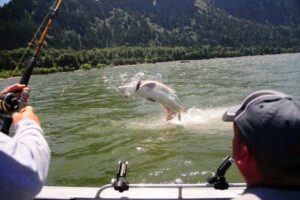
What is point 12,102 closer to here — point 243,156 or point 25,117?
point 25,117

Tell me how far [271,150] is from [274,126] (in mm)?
108

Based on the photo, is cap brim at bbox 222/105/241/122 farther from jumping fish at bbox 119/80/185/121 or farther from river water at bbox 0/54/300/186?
jumping fish at bbox 119/80/185/121

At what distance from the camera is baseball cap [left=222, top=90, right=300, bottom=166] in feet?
6.61

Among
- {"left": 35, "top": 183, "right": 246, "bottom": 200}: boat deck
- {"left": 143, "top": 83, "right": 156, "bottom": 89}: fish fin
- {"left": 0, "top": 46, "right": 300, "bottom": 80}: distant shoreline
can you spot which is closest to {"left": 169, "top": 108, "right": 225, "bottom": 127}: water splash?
{"left": 143, "top": 83, "right": 156, "bottom": 89}: fish fin

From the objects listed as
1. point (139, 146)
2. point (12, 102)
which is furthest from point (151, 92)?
point (12, 102)

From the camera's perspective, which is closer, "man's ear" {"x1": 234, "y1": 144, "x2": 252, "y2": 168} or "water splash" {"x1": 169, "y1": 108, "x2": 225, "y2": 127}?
"man's ear" {"x1": 234, "y1": 144, "x2": 252, "y2": 168}

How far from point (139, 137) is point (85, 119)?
594 cm

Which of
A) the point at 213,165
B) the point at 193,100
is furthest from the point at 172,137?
the point at 193,100

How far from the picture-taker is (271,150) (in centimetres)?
202

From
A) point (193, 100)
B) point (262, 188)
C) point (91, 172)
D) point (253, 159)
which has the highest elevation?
point (253, 159)

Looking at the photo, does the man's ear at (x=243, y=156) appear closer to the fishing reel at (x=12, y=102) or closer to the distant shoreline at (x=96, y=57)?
the fishing reel at (x=12, y=102)

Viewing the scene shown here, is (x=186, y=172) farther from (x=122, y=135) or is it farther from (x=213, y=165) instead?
(x=122, y=135)

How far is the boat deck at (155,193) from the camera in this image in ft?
14.1

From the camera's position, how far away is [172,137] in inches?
545
